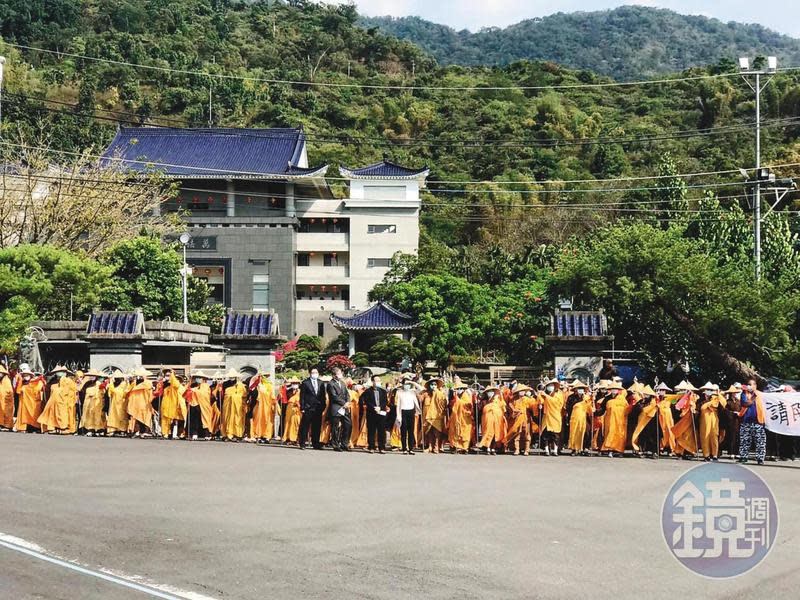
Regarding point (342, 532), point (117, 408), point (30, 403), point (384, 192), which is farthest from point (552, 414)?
point (384, 192)

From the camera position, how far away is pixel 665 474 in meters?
17.3

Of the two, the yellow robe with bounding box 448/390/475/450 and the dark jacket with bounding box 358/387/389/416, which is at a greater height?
the dark jacket with bounding box 358/387/389/416

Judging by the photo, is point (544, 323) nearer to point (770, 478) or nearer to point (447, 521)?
point (770, 478)

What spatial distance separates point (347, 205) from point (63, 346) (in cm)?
2473

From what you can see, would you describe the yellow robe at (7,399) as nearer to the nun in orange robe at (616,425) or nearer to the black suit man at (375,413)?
the black suit man at (375,413)

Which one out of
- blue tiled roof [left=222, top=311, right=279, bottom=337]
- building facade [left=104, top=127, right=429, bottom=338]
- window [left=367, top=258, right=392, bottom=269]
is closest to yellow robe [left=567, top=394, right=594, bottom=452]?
blue tiled roof [left=222, top=311, right=279, bottom=337]

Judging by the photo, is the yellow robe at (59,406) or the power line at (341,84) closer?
the yellow robe at (59,406)

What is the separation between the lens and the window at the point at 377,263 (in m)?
54.1

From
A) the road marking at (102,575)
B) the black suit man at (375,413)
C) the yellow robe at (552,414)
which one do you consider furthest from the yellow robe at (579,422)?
the road marking at (102,575)

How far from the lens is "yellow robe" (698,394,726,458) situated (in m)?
20.5

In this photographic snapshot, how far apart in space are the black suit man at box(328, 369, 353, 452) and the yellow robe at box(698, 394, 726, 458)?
7262 mm

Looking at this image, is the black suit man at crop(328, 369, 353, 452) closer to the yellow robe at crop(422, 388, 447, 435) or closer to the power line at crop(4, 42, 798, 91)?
the yellow robe at crop(422, 388, 447, 435)

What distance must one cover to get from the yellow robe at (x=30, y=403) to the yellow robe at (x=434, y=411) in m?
9.03

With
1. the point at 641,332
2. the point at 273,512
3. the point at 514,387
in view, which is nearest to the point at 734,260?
the point at 641,332
